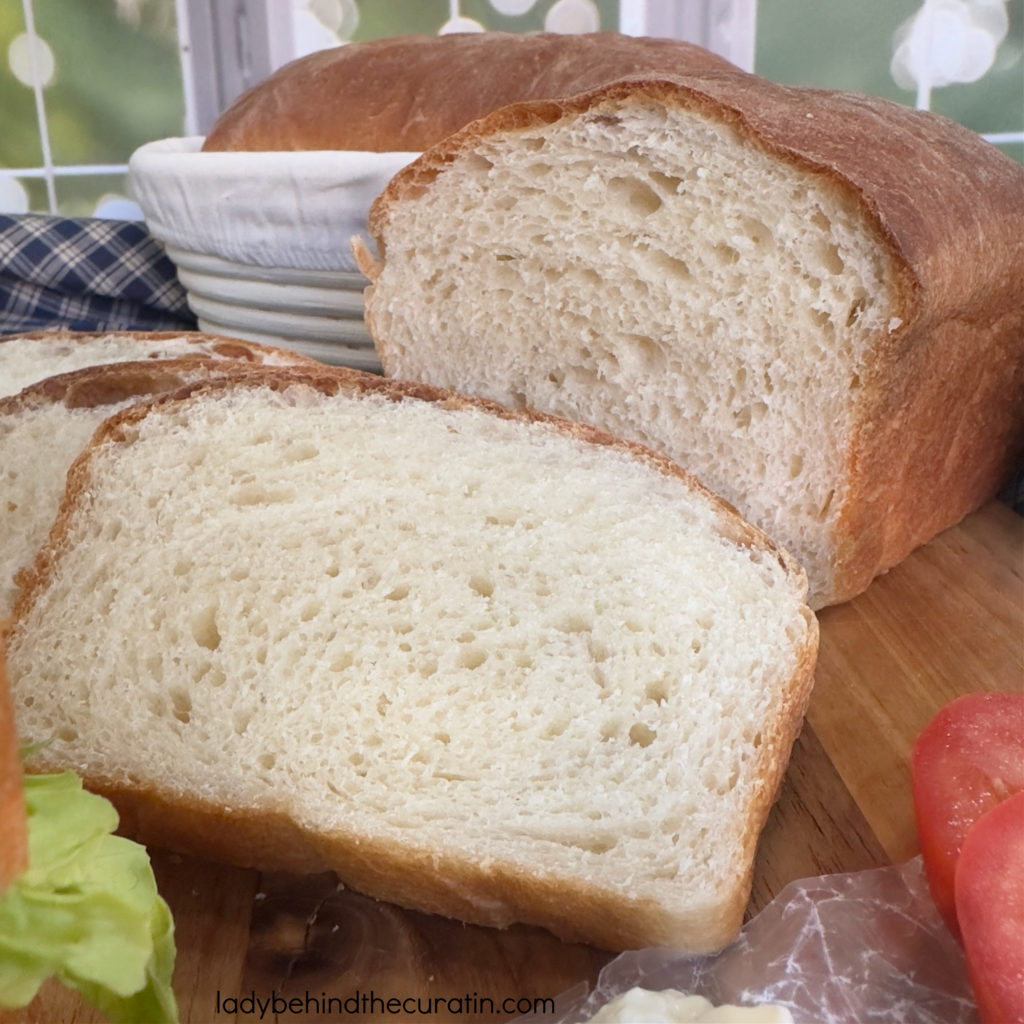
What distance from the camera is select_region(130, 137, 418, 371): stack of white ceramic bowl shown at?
258 cm

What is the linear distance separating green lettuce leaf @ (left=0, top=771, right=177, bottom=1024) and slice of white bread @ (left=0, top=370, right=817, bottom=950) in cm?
47

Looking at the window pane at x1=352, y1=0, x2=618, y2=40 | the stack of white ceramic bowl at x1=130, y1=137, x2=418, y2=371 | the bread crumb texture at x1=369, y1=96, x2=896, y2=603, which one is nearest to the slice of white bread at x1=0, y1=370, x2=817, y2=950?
the bread crumb texture at x1=369, y1=96, x2=896, y2=603

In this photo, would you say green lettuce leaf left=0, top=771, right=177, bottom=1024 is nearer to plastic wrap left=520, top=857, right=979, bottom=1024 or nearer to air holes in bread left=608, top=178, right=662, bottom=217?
plastic wrap left=520, top=857, right=979, bottom=1024

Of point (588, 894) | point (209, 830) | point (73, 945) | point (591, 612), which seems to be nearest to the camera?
point (73, 945)

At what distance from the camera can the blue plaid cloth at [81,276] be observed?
3242mm

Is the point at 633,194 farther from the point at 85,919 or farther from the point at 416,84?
the point at 85,919

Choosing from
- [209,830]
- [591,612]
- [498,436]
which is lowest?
[209,830]

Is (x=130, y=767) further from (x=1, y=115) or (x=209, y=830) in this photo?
(x=1, y=115)

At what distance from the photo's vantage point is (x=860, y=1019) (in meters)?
1.23

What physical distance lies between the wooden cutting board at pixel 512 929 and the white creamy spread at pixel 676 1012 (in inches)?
9.0

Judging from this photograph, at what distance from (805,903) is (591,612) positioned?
49 centimetres

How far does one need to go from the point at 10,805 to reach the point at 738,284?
158cm

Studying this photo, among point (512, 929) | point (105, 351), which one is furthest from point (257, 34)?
point (512, 929)

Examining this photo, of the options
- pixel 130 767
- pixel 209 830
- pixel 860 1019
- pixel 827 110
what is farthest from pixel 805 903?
pixel 827 110
